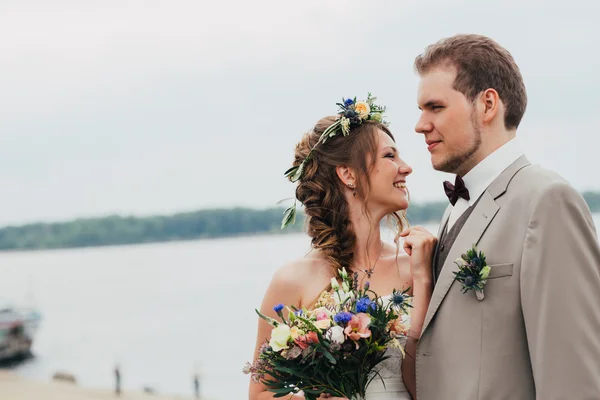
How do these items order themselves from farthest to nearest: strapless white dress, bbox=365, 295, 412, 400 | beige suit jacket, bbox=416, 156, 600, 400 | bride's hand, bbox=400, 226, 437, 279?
strapless white dress, bbox=365, 295, 412, 400
bride's hand, bbox=400, 226, 437, 279
beige suit jacket, bbox=416, 156, 600, 400

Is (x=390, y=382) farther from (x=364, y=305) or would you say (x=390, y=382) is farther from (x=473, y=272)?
(x=473, y=272)

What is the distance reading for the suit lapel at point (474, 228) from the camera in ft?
11.5

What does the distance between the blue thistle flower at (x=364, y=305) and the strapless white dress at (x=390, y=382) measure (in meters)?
0.65

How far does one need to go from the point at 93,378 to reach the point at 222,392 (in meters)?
11.0

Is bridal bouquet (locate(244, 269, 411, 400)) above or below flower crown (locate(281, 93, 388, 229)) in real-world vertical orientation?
below

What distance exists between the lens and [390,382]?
14.5 ft

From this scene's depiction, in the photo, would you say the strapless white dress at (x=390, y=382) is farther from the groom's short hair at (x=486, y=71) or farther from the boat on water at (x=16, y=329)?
the boat on water at (x=16, y=329)

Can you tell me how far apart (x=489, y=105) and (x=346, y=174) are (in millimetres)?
1373

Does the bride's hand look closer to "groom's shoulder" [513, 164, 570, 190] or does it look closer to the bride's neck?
"groom's shoulder" [513, 164, 570, 190]

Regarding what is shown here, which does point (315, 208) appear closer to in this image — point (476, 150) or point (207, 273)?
point (476, 150)

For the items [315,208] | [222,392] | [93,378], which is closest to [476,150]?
[315,208]

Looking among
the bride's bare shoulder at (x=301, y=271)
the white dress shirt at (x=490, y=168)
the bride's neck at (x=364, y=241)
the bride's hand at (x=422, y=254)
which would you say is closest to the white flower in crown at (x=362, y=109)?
the bride's neck at (x=364, y=241)

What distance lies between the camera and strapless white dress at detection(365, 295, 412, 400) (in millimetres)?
4402

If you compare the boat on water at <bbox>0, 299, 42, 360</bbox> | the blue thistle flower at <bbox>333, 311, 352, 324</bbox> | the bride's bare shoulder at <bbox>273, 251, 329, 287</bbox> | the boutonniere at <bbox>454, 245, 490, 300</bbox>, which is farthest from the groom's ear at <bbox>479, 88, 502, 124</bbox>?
the boat on water at <bbox>0, 299, 42, 360</bbox>
